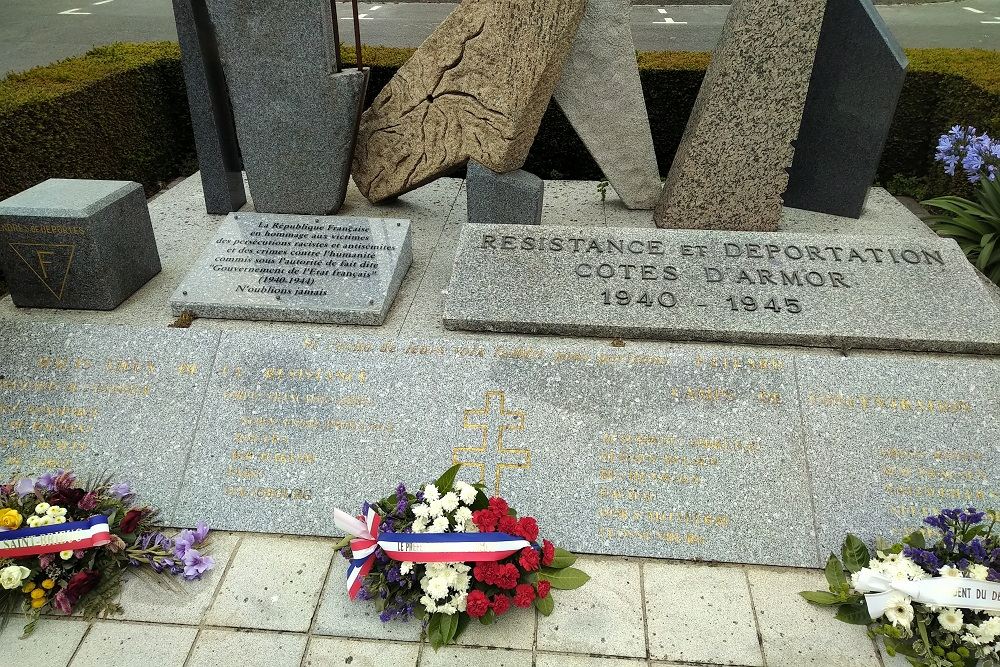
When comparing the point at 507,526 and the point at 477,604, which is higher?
the point at 507,526

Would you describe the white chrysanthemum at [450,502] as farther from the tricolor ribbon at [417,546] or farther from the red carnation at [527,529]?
the red carnation at [527,529]

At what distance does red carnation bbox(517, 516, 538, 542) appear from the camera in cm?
283

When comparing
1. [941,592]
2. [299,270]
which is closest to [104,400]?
[299,270]

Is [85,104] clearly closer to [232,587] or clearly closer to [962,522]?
[232,587]

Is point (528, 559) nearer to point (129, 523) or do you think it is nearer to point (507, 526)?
point (507, 526)

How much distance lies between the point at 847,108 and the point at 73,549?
5522mm

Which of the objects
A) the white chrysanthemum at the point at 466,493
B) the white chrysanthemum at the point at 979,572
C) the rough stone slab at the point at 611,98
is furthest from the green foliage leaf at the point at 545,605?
the rough stone slab at the point at 611,98

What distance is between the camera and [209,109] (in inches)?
213

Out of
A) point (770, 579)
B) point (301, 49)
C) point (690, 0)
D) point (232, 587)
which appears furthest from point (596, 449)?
point (690, 0)

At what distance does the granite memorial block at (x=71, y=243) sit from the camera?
405cm

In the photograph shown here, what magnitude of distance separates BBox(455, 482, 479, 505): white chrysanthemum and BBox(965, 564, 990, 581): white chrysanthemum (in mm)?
1945

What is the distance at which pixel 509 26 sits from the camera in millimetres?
4516

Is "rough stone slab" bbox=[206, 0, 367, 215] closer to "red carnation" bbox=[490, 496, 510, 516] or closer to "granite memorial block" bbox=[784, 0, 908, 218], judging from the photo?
"red carnation" bbox=[490, 496, 510, 516]

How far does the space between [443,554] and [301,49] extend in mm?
3644
